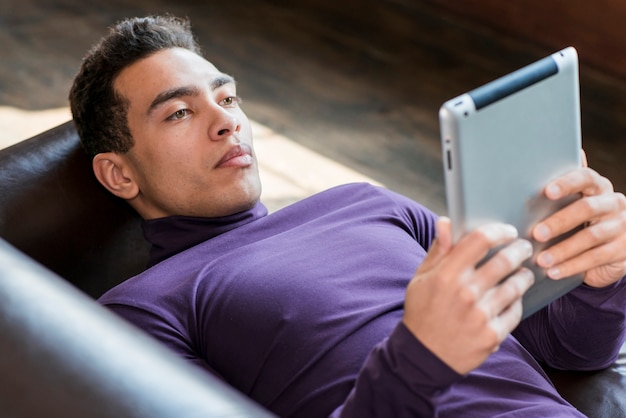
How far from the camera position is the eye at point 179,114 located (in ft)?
6.29

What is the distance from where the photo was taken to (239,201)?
1893mm

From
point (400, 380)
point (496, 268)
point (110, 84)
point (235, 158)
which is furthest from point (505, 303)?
point (110, 84)

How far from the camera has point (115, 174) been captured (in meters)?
1.97

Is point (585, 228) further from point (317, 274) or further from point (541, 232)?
point (317, 274)

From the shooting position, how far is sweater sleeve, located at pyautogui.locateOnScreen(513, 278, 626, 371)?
5.30 feet

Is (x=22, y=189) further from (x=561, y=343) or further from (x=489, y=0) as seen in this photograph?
(x=489, y=0)

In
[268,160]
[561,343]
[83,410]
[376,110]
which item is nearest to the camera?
[83,410]

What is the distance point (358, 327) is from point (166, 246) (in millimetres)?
Answer: 487

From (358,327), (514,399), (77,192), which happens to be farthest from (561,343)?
(77,192)

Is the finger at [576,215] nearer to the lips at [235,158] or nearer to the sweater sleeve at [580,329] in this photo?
the sweater sleeve at [580,329]

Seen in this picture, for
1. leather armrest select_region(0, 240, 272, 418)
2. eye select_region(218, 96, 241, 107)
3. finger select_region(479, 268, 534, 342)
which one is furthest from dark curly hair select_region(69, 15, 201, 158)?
finger select_region(479, 268, 534, 342)

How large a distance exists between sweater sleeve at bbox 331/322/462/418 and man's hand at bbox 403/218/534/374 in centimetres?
1

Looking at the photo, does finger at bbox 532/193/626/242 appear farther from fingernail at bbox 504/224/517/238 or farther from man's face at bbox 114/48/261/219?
man's face at bbox 114/48/261/219

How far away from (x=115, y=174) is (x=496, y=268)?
96 centimetres
